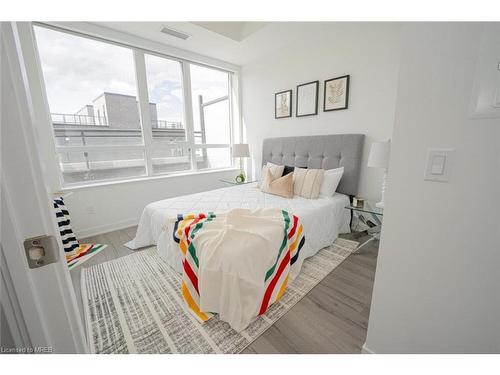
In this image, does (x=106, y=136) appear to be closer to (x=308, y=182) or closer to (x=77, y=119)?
(x=77, y=119)

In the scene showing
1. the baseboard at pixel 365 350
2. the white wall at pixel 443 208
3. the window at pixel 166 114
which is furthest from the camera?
the window at pixel 166 114

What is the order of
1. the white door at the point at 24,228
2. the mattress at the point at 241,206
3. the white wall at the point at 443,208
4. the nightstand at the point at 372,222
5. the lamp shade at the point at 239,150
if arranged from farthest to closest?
the lamp shade at the point at 239,150, the nightstand at the point at 372,222, the mattress at the point at 241,206, the white wall at the point at 443,208, the white door at the point at 24,228

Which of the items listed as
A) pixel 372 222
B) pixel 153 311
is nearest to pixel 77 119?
pixel 153 311

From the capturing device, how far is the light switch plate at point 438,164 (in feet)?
2.62

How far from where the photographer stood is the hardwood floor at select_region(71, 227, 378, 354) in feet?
4.17

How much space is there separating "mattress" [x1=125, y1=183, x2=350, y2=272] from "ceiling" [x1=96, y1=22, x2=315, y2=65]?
221 centimetres

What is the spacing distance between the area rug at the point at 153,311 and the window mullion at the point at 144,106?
180cm

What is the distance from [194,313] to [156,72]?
11.5 feet

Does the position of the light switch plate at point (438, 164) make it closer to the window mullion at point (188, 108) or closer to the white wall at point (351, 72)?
the white wall at point (351, 72)

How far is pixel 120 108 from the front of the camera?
310cm

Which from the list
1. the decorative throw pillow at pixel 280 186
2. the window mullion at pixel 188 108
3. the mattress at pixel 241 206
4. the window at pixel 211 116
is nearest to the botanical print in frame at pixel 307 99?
the decorative throw pillow at pixel 280 186
